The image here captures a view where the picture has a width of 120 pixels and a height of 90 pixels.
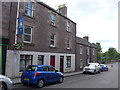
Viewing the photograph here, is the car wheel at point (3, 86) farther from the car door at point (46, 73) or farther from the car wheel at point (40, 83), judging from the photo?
the car door at point (46, 73)

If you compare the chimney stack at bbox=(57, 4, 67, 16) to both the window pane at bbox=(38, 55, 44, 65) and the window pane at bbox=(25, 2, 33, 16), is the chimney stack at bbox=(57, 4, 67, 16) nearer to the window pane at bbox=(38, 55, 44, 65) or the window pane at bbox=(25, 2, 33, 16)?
the window pane at bbox=(25, 2, 33, 16)

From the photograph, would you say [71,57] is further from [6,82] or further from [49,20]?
[6,82]

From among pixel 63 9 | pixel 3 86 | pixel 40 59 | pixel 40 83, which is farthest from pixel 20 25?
pixel 63 9

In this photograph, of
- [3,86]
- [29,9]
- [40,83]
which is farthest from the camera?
[29,9]

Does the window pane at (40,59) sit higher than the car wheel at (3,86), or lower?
higher

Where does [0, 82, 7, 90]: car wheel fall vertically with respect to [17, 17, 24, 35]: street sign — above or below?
below

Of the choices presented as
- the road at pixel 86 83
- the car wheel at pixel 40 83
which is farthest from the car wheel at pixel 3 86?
the car wheel at pixel 40 83

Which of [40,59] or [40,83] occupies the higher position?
[40,59]

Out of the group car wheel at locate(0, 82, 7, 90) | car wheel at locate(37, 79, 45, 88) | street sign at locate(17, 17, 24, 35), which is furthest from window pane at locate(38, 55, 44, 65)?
car wheel at locate(0, 82, 7, 90)

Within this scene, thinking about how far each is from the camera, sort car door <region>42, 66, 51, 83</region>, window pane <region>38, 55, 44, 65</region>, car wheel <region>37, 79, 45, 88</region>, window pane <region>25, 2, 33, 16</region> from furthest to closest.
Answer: window pane <region>38, 55, 44, 65</region>, window pane <region>25, 2, 33, 16</region>, car door <region>42, 66, 51, 83</region>, car wheel <region>37, 79, 45, 88</region>

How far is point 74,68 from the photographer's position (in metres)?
21.3

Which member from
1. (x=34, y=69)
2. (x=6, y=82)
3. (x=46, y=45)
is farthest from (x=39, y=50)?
(x=6, y=82)

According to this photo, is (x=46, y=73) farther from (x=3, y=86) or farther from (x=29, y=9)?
(x=29, y=9)

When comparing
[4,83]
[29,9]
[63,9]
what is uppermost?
[63,9]
